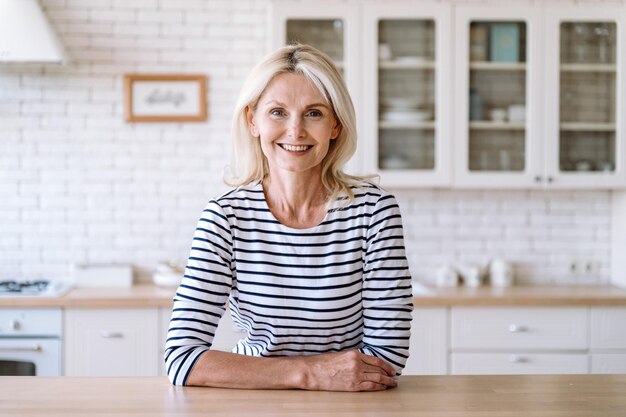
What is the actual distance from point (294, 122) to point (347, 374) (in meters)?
0.60

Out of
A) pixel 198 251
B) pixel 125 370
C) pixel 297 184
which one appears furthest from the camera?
pixel 125 370

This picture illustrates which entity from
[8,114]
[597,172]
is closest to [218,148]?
[8,114]

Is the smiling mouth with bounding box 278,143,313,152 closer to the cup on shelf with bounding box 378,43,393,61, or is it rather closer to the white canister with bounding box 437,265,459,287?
the cup on shelf with bounding box 378,43,393,61

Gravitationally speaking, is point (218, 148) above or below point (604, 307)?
above

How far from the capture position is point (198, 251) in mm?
1754

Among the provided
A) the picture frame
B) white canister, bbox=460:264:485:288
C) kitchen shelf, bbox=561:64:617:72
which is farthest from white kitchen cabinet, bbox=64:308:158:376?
kitchen shelf, bbox=561:64:617:72

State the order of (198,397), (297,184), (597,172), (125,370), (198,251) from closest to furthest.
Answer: (198,397)
(198,251)
(297,184)
(125,370)
(597,172)

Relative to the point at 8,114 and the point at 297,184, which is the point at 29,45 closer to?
the point at 8,114

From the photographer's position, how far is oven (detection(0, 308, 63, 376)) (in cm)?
344

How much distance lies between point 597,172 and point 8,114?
3058 millimetres

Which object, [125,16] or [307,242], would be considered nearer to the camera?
[307,242]

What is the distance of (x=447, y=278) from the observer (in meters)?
3.92

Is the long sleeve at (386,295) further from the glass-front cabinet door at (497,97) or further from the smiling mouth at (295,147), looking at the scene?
the glass-front cabinet door at (497,97)

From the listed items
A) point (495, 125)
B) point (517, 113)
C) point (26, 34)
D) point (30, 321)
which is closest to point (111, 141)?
point (26, 34)
